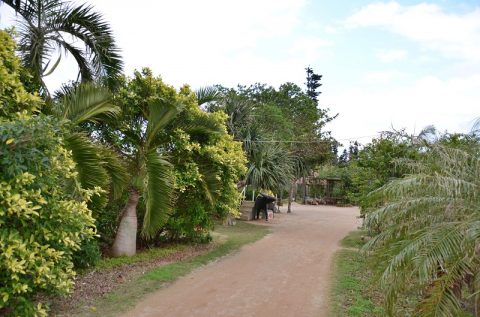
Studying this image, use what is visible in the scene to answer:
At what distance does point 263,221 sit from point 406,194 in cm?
1598

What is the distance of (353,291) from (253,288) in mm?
1843

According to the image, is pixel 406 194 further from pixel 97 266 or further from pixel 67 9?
pixel 67 9

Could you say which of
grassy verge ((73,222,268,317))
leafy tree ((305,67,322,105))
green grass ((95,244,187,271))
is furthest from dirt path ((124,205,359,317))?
leafy tree ((305,67,322,105))

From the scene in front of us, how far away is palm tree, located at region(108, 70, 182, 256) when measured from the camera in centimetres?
899

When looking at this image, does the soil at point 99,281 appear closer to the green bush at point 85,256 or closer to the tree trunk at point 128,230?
the green bush at point 85,256

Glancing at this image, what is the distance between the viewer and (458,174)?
5047 mm

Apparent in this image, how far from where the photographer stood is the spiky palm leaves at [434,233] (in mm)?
4199

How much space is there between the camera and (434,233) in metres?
4.48

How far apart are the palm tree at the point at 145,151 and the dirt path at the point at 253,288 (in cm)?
172

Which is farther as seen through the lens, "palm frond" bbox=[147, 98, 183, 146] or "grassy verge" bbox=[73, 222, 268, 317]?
"palm frond" bbox=[147, 98, 183, 146]

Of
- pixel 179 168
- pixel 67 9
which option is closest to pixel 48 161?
pixel 67 9

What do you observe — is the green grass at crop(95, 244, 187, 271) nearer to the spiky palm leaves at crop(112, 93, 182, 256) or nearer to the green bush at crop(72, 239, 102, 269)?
the green bush at crop(72, 239, 102, 269)

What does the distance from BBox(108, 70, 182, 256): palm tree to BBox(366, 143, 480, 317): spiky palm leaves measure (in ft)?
15.7

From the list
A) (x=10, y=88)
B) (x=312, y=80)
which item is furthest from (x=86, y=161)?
(x=312, y=80)
